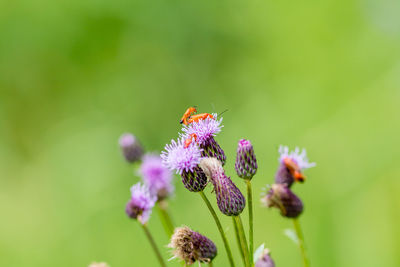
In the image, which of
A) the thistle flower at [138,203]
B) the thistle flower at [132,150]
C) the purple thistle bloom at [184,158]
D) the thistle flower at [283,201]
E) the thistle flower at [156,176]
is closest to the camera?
the purple thistle bloom at [184,158]

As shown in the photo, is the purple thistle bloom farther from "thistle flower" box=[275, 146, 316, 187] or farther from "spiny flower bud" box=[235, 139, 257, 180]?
"thistle flower" box=[275, 146, 316, 187]

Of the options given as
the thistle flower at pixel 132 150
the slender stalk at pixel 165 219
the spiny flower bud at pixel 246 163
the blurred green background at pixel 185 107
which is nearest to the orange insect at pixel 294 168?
the spiny flower bud at pixel 246 163

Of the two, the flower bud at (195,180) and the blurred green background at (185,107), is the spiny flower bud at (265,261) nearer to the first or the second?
the flower bud at (195,180)

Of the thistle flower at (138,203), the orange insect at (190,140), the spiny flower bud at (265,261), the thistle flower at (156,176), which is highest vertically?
the thistle flower at (156,176)

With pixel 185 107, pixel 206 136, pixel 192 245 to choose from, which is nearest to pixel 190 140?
pixel 206 136

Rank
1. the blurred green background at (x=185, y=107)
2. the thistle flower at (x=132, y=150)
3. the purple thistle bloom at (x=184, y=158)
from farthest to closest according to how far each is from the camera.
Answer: the blurred green background at (x=185, y=107) < the thistle flower at (x=132, y=150) < the purple thistle bloom at (x=184, y=158)

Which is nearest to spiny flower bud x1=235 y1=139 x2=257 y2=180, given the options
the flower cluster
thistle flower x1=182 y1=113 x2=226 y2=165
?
the flower cluster

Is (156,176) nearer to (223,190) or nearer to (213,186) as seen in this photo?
(213,186)
